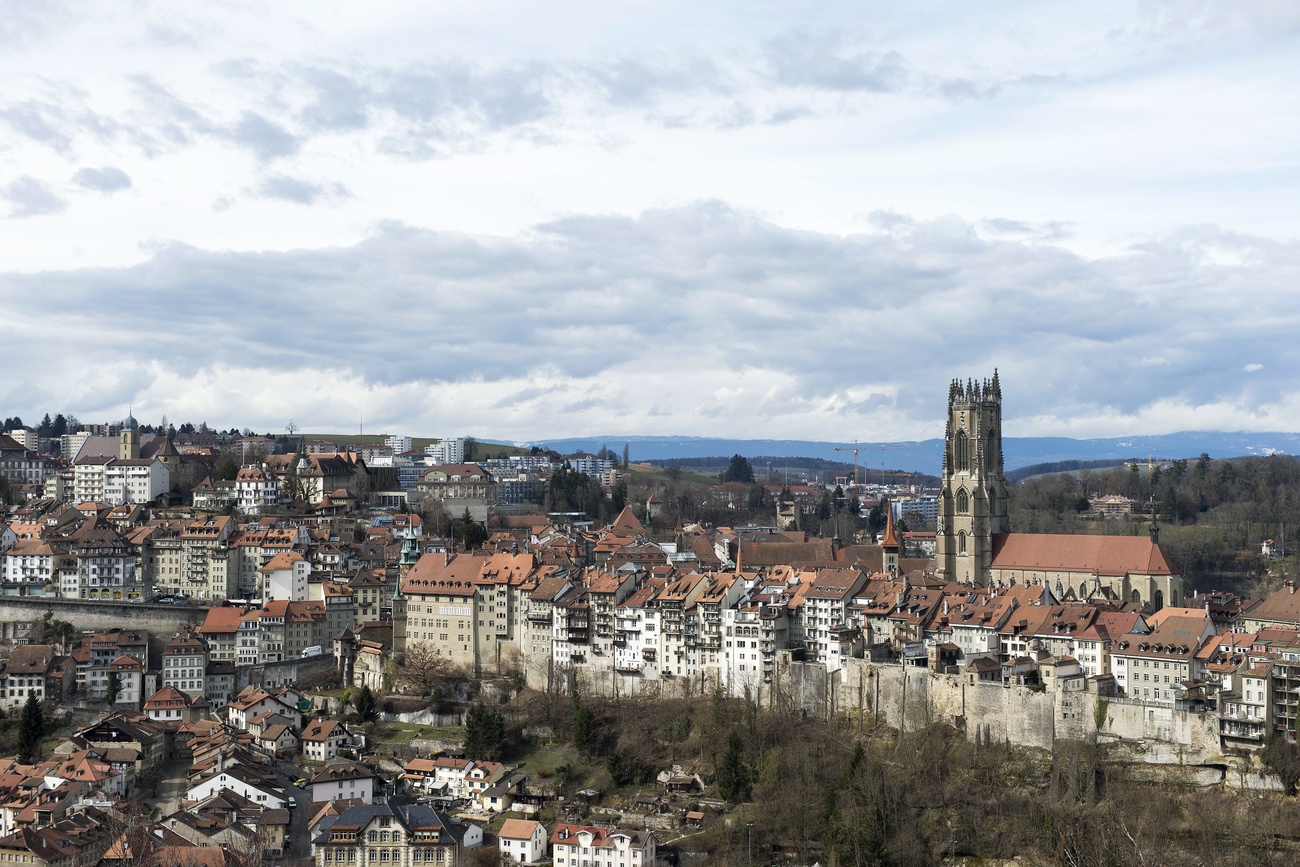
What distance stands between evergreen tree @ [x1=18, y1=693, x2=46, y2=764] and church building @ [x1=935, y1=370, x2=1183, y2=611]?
155 feet

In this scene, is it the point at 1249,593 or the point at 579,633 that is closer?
the point at 579,633

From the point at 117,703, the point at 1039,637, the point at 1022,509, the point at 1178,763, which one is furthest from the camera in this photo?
the point at 1022,509

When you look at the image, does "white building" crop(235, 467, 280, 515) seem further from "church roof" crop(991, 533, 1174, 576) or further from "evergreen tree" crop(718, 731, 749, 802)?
"evergreen tree" crop(718, 731, 749, 802)

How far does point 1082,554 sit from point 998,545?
5.12 m

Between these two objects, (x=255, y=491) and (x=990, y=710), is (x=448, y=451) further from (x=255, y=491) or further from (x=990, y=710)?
(x=990, y=710)

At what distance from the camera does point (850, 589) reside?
76.1 metres

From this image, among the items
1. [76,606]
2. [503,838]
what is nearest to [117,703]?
[76,606]

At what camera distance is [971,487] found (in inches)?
3538

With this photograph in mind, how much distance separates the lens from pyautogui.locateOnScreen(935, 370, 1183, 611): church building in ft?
276

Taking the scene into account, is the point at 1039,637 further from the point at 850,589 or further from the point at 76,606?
the point at 76,606

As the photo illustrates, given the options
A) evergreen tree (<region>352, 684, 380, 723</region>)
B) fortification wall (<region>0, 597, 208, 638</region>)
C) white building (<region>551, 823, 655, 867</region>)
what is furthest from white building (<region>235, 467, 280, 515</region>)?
white building (<region>551, 823, 655, 867</region>)

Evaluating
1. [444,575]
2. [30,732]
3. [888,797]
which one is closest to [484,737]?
[444,575]

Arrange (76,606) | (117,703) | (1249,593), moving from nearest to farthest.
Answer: (117,703), (76,606), (1249,593)

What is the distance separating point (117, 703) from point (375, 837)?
2692cm
